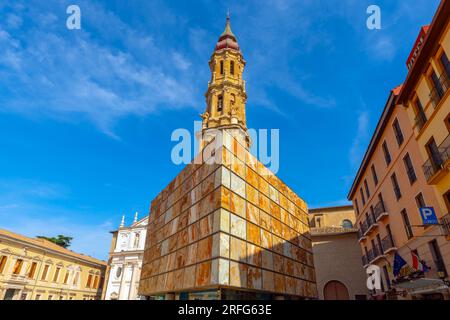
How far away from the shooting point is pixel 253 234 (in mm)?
15234

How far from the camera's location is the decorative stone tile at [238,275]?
12688 mm

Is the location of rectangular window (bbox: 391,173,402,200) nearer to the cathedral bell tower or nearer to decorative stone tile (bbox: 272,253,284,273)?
decorative stone tile (bbox: 272,253,284,273)

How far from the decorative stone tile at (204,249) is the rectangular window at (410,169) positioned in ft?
43.2

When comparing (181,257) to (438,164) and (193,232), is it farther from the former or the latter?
(438,164)

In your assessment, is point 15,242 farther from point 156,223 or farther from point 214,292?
point 214,292

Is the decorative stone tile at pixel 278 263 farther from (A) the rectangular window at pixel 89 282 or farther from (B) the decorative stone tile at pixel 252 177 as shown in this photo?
(A) the rectangular window at pixel 89 282

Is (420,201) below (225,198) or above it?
above

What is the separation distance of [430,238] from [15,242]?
132 ft

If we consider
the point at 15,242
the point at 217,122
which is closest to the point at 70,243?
the point at 15,242

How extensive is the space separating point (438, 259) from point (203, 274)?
40.8 feet

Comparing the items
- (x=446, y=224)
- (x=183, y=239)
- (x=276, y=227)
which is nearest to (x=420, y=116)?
(x=446, y=224)

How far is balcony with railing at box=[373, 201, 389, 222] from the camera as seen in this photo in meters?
21.1

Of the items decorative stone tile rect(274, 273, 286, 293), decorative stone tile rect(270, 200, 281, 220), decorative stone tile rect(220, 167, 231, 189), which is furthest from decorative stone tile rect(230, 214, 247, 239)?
decorative stone tile rect(270, 200, 281, 220)
